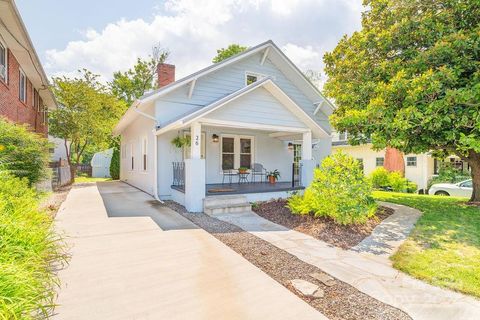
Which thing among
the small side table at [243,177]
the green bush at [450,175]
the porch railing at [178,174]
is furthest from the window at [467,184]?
the porch railing at [178,174]

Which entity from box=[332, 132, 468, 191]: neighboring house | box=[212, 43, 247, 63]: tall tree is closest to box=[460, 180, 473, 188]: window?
box=[332, 132, 468, 191]: neighboring house

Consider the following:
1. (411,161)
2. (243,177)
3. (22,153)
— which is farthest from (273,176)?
(411,161)

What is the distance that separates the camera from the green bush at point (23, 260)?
7.95 ft

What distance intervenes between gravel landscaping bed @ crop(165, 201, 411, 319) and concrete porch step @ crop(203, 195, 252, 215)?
164 centimetres

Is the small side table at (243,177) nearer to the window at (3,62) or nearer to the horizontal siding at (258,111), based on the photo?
the horizontal siding at (258,111)

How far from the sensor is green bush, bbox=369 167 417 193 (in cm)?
1778

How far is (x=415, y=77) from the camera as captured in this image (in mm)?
8297

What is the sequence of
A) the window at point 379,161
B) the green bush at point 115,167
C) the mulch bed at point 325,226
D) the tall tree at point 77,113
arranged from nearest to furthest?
1. the mulch bed at point 325,226
2. the tall tree at point 77,113
3. the green bush at point 115,167
4. the window at point 379,161

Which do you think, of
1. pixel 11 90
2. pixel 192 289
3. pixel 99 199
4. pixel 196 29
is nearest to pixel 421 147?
pixel 192 289

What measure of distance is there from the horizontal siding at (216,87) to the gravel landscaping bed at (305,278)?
18.3 ft

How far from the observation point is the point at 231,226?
23.0 ft

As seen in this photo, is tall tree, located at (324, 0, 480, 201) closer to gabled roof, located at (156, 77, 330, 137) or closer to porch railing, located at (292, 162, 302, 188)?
gabled roof, located at (156, 77, 330, 137)

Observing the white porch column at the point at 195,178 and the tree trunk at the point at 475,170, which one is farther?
the tree trunk at the point at 475,170

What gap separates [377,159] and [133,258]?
21196 millimetres
